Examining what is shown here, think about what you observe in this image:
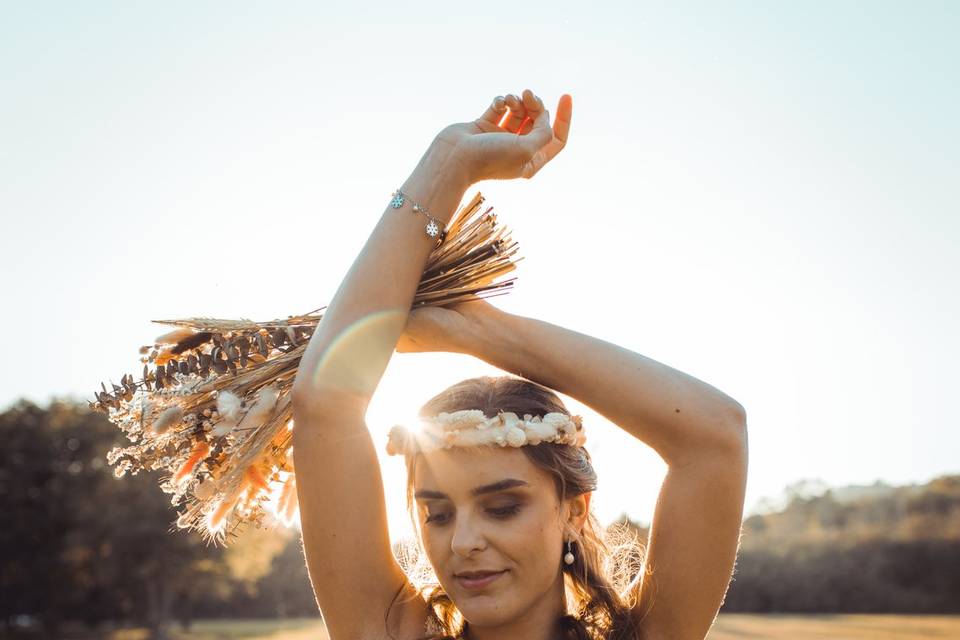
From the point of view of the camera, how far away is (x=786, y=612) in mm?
44812

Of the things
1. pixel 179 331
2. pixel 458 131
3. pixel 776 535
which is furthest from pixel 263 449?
pixel 776 535

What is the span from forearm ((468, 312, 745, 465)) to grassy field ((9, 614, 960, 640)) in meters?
30.2

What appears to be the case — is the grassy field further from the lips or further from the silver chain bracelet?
the silver chain bracelet

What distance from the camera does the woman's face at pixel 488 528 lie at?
9.02 feet

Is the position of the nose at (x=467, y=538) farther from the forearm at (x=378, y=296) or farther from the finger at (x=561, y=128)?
the finger at (x=561, y=128)

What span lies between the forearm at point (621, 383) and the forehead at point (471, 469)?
27 centimetres

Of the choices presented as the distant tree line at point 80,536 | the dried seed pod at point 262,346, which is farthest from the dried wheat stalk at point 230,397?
the distant tree line at point 80,536

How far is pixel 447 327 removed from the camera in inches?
113

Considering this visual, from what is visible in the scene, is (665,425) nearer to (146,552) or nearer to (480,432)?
(480,432)

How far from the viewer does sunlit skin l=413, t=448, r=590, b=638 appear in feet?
9.02

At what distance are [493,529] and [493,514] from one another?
6 cm

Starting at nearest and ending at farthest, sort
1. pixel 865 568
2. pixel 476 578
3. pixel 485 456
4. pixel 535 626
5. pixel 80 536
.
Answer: pixel 476 578
pixel 485 456
pixel 535 626
pixel 80 536
pixel 865 568

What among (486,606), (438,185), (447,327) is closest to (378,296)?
(447,327)

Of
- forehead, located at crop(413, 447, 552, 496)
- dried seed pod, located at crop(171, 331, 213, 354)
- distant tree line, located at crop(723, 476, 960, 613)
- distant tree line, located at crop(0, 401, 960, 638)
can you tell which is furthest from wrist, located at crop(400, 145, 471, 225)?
distant tree line, located at crop(723, 476, 960, 613)
